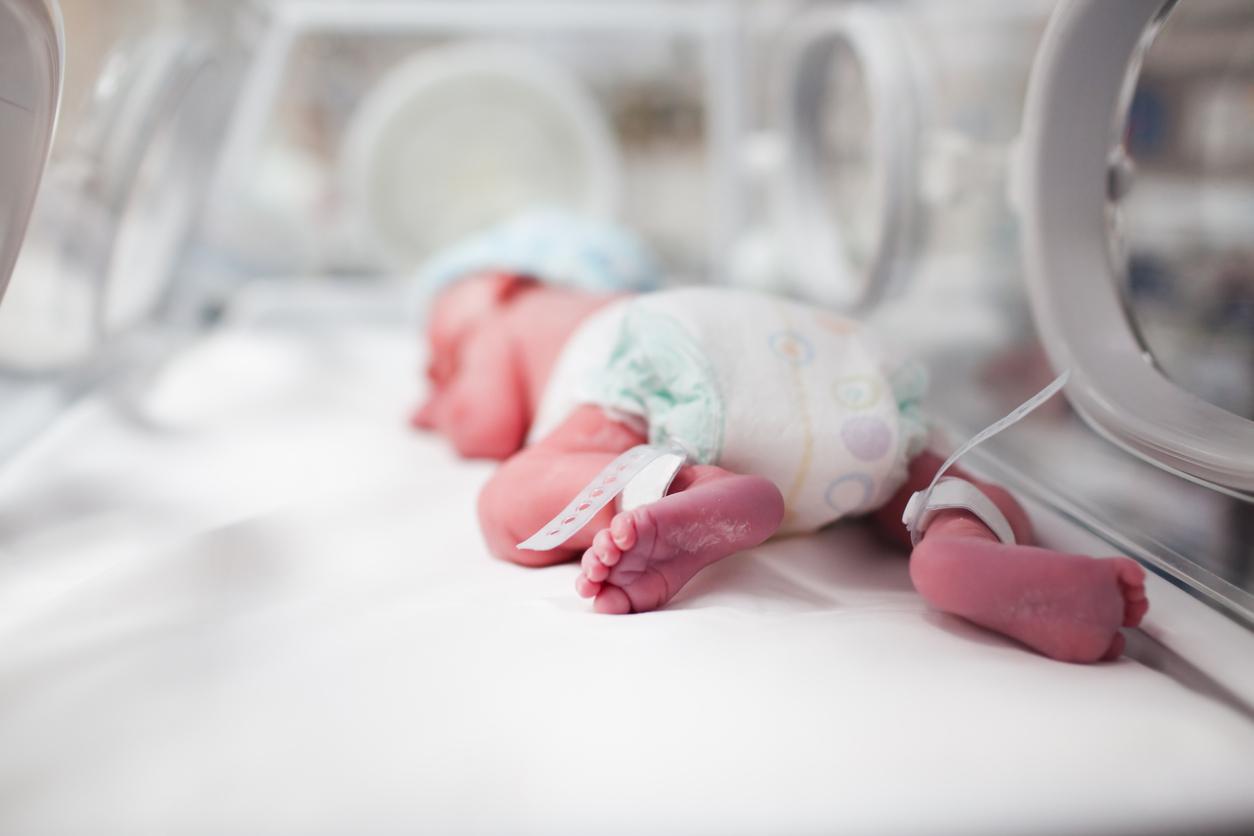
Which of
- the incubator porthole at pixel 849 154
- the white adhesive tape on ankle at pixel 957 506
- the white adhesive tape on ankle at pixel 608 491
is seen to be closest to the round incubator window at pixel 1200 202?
the incubator porthole at pixel 849 154

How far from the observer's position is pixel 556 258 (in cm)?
129

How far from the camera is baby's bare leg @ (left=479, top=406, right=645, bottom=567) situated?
70 centimetres

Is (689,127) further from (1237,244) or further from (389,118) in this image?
(1237,244)

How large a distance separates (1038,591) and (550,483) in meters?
0.34

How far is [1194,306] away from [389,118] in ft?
5.19

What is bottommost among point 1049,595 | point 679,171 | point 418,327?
point 418,327

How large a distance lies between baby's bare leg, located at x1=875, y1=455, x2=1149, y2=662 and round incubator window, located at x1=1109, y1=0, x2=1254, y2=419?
2.86 ft

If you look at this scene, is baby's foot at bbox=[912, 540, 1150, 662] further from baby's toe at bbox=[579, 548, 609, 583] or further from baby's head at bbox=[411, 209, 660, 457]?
baby's head at bbox=[411, 209, 660, 457]

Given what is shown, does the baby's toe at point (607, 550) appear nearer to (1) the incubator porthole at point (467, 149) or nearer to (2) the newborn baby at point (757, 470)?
(2) the newborn baby at point (757, 470)

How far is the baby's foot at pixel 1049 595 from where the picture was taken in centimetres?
54

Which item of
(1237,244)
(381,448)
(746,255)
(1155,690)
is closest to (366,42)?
(746,255)

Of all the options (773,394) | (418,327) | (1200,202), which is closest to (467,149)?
(418,327)

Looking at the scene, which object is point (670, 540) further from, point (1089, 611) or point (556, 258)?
point (556, 258)

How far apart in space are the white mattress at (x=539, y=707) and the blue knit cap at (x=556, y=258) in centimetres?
58
